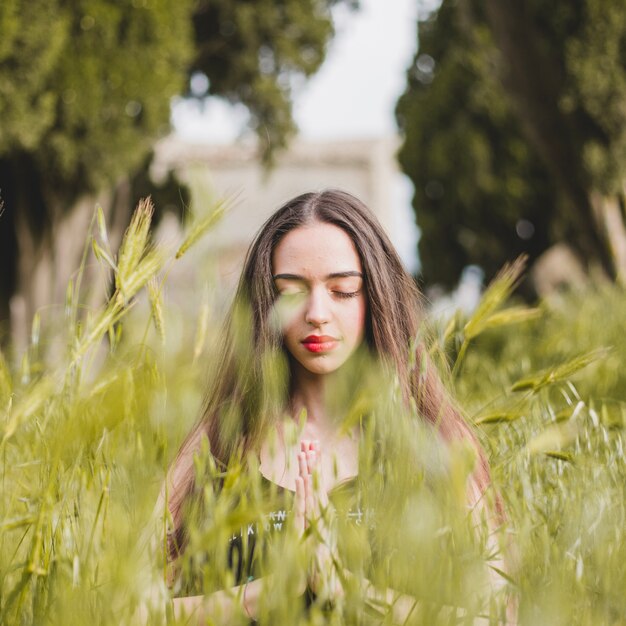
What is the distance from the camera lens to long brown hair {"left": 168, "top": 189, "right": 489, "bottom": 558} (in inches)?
60.5

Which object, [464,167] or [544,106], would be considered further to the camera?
[464,167]

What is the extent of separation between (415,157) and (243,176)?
866 centimetres

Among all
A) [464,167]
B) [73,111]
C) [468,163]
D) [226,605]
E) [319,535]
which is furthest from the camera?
[464,167]

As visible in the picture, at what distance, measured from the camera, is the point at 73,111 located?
8461 millimetres

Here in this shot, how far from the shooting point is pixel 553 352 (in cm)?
346

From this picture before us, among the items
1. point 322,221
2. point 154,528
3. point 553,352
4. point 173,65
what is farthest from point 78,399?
point 173,65

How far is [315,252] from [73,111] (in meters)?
7.44

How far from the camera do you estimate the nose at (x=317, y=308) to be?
1521mm

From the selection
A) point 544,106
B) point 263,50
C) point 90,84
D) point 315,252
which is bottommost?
point 315,252

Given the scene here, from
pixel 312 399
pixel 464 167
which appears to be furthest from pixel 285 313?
pixel 464 167

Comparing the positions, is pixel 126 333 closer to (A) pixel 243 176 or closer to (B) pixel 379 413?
(B) pixel 379 413

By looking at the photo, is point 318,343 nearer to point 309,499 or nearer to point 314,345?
point 314,345

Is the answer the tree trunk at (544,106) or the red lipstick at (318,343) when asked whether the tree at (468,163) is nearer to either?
the tree trunk at (544,106)

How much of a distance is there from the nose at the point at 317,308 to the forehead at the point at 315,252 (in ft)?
0.13
